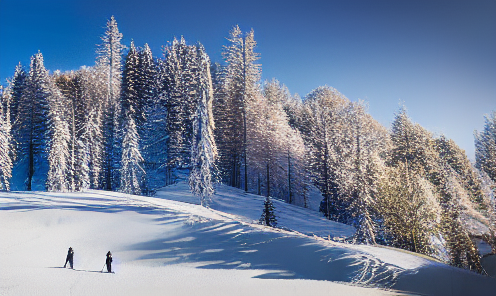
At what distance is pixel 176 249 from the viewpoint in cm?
380

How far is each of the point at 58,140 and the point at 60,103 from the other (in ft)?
1.75

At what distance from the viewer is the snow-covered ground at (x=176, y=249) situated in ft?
11.7

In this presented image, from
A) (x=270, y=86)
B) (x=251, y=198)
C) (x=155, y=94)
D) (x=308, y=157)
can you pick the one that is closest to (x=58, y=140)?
(x=155, y=94)

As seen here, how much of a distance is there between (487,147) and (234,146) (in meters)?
4.54

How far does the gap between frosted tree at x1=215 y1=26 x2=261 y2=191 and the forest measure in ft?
0.05

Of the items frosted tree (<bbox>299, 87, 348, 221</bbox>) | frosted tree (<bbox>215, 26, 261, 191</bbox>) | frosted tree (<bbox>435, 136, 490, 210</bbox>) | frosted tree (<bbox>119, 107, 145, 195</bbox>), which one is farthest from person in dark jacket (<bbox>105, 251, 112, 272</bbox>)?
frosted tree (<bbox>435, 136, 490, 210</bbox>)

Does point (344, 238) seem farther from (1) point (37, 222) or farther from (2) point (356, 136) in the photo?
(1) point (37, 222)

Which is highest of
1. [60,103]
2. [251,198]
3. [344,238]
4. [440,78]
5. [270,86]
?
[440,78]

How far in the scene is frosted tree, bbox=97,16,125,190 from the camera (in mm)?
4160

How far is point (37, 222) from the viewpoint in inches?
145

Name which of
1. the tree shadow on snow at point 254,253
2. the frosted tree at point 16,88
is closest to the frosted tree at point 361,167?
the tree shadow on snow at point 254,253

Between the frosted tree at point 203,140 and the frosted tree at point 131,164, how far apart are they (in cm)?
74

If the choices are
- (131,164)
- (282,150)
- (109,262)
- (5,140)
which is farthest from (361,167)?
(5,140)

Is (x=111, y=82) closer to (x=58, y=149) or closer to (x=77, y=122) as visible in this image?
(x=77, y=122)
